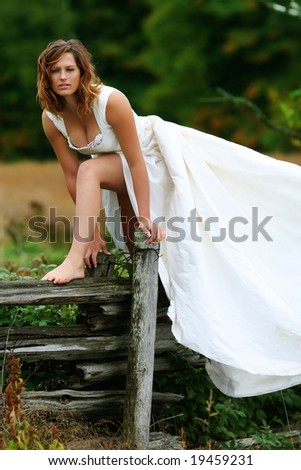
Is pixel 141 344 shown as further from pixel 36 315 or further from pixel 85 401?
pixel 36 315

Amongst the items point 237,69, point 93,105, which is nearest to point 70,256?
point 93,105

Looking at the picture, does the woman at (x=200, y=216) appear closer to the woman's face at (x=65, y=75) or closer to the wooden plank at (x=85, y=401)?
the woman's face at (x=65, y=75)

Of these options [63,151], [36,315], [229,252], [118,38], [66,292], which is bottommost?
[36,315]

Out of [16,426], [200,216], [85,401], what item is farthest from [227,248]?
[16,426]

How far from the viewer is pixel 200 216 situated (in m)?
3.88

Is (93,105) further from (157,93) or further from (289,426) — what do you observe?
(157,93)

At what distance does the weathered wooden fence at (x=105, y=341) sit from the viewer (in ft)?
11.9

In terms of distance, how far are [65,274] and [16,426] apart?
0.71 m

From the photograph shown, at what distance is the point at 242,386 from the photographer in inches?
152

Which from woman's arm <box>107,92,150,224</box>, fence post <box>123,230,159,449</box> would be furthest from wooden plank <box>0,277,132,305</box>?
woman's arm <box>107,92,150,224</box>

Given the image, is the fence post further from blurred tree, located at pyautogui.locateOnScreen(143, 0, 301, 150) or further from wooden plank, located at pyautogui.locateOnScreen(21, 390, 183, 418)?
blurred tree, located at pyautogui.locateOnScreen(143, 0, 301, 150)

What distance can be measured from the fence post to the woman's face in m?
0.77

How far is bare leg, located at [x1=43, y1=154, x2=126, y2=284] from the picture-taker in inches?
147

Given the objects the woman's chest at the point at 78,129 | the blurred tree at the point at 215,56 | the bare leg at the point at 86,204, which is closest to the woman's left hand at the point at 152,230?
the bare leg at the point at 86,204
